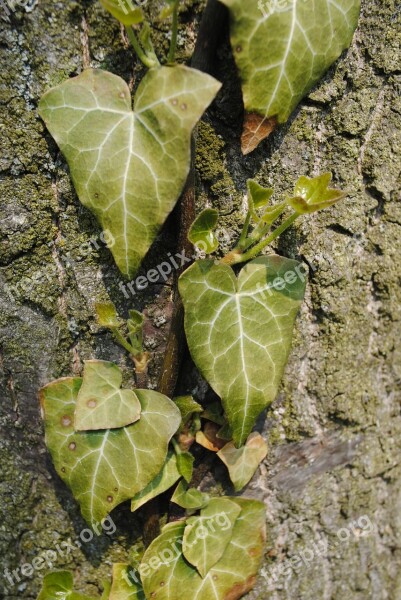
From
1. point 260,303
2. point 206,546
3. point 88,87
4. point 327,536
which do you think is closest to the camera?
point 88,87

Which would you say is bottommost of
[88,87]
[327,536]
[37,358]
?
[327,536]

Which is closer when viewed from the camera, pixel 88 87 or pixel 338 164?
pixel 88 87

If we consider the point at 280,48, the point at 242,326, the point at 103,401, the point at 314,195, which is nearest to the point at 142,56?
the point at 280,48

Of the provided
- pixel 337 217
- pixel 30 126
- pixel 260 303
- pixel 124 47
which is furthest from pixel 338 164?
pixel 30 126

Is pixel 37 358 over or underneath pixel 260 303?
underneath

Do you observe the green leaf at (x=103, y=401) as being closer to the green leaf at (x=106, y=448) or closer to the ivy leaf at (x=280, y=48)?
the green leaf at (x=106, y=448)

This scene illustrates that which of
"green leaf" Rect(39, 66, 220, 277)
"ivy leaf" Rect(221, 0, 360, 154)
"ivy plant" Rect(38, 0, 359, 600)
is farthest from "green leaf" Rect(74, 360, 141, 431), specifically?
"ivy leaf" Rect(221, 0, 360, 154)

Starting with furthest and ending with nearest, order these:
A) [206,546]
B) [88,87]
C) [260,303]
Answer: [206,546] < [260,303] < [88,87]

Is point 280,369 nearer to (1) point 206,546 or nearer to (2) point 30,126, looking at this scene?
(1) point 206,546

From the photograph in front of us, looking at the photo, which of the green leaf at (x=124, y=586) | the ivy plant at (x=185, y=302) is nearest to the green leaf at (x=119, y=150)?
the ivy plant at (x=185, y=302)
